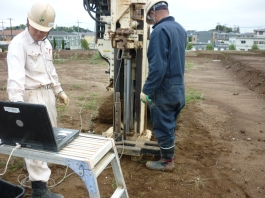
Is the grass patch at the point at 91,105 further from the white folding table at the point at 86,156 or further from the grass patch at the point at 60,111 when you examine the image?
the white folding table at the point at 86,156

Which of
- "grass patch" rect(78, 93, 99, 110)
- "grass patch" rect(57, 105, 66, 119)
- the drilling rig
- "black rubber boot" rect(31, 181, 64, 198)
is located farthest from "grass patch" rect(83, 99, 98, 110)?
"black rubber boot" rect(31, 181, 64, 198)

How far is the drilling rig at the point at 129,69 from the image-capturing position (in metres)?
3.68

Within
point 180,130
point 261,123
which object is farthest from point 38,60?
point 261,123

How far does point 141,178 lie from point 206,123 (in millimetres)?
2767

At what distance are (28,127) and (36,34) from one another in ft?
3.92

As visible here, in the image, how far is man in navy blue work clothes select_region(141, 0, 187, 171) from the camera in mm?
3184

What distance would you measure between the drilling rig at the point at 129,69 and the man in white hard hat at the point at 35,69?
3.29ft

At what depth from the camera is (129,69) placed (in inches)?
154

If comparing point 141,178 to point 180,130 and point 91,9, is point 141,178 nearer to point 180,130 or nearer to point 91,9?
point 180,130

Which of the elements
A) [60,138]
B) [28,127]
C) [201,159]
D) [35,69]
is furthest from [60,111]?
[28,127]

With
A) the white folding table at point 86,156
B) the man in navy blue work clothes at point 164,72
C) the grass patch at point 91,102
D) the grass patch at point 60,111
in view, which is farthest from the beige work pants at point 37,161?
the grass patch at point 91,102

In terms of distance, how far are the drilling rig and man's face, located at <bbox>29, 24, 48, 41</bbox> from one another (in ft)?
3.53

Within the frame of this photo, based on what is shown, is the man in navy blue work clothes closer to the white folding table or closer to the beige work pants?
the beige work pants

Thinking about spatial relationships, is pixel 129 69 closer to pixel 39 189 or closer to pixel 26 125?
pixel 39 189
